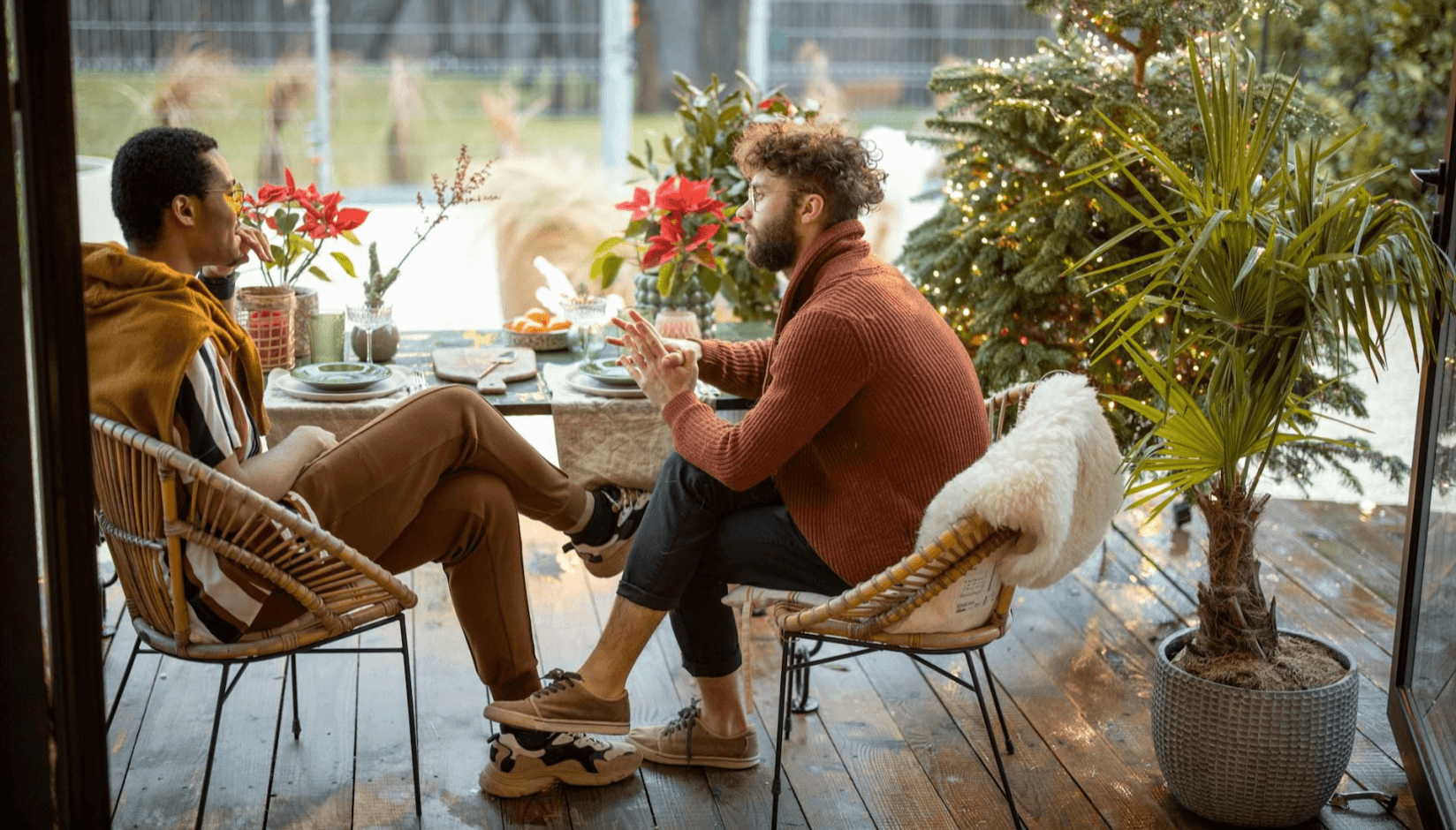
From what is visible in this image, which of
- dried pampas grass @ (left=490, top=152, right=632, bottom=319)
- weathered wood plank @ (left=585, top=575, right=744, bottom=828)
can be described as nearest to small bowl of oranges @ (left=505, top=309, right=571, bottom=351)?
weathered wood plank @ (left=585, top=575, right=744, bottom=828)

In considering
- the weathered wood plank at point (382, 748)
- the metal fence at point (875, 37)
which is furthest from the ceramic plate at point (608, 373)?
the metal fence at point (875, 37)

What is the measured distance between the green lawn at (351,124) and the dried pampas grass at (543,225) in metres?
2.70

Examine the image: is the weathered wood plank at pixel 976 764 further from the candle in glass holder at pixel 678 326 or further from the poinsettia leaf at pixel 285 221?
the poinsettia leaf at pixel 285 221

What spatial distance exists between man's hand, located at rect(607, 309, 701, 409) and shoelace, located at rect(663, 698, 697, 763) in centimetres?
59

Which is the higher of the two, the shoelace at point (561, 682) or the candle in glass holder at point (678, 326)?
the candle in glass holder at point (678, 326)

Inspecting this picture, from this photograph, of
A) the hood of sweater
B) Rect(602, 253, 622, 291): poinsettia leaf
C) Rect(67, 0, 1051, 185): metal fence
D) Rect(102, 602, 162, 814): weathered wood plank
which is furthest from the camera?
Rect(67, 0, 1051, 185): metal fence

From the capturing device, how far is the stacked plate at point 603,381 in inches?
95.0

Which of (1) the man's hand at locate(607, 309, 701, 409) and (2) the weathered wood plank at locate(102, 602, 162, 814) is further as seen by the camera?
(2) the weathered wood plank at locate(102, 602, 162, 814)

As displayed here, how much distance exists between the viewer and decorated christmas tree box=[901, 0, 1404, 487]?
9.58 feet

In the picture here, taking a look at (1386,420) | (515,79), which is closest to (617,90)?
(515,79)

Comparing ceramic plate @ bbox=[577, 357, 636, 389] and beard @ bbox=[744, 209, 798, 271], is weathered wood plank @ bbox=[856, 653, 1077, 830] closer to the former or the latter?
ceramic plate @ bbox=[577, 357, 636, 389]

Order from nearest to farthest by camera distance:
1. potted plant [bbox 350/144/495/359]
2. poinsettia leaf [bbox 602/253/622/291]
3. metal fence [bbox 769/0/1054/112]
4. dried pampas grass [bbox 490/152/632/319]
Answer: potted plant [bbox 350/144/495/359], poinsettia leaf [bbox 602/253/622/291], dried pampas grass [bbox 490/152/632/319], metal fence [bbox 769/0/1054/112]

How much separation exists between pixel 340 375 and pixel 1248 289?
1.49 meters

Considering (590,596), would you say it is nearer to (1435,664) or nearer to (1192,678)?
(1192,678)
